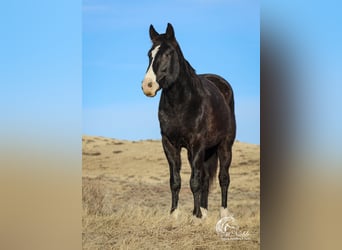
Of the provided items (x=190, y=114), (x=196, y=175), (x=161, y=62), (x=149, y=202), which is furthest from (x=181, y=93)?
(x=149, y=202)

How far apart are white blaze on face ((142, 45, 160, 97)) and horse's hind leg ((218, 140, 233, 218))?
0.76m

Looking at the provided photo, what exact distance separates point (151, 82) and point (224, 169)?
948mm

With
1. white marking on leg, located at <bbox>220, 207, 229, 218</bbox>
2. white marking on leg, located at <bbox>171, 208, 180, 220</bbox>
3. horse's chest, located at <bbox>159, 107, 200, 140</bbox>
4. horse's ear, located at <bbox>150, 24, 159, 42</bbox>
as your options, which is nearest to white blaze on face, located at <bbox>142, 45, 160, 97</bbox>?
horse's ear, located at <bbox>150, 24, 159, 42</bbox>

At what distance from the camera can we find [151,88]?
4.71 meters

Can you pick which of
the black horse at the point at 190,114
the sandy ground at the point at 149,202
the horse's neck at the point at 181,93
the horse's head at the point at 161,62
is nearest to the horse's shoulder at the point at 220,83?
the black horse at the point at 190,114

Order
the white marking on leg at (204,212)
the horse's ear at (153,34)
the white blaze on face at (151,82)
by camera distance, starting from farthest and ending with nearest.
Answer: the white marking on leg at (204,212)
the horse's ear at (153,34)
the white blaze on face at (151,82)

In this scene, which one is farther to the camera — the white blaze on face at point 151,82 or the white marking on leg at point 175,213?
the white marking on leg at point 175,213

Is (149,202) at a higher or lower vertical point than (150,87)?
lower

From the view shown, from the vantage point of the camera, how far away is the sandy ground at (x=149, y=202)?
A: 4.75m

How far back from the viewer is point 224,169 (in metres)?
5.01

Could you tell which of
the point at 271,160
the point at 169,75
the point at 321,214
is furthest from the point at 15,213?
the point at 321,214

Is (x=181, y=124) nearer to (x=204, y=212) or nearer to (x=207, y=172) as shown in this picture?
(x=207, y=172)

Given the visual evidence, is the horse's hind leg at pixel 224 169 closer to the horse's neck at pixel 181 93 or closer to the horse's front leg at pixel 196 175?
the horse's front leg at pixel 196 175

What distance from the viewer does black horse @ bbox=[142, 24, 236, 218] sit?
475 cm
